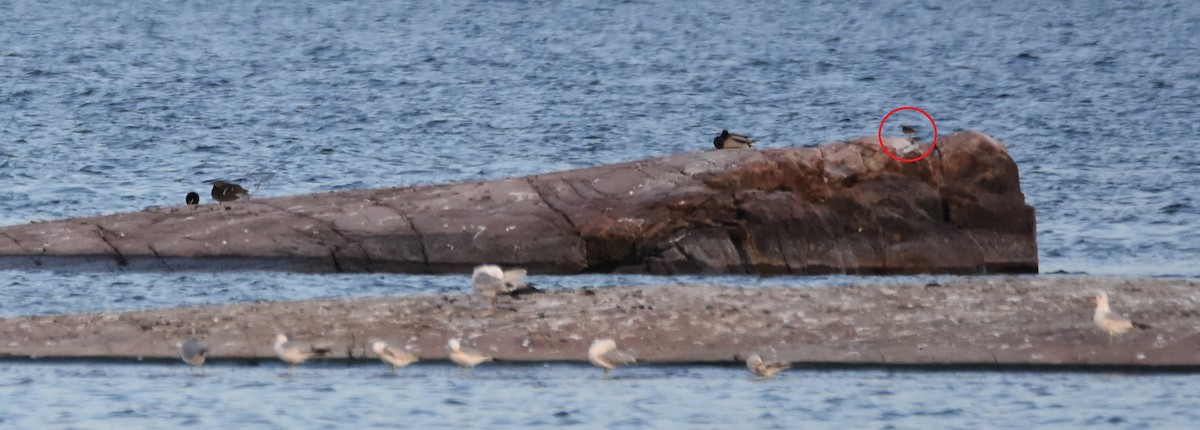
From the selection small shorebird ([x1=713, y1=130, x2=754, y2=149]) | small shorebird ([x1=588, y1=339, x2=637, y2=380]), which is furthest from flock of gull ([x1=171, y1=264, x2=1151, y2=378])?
small shorebird ([x1=713, y1=130, x2=754, y2=149])

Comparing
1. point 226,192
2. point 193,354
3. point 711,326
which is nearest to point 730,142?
point 226,192

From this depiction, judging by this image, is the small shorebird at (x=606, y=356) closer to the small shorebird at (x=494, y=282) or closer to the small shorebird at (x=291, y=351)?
the small shorebird at (x=494, y=282)

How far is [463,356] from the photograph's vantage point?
16.7 m

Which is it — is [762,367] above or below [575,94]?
below

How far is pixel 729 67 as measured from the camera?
54.1 metres

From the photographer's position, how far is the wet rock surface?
1702 cm

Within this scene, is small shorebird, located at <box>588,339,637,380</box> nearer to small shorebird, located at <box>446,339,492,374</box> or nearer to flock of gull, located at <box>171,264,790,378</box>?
flock of gull, located at <box>171,264,790,378</box>

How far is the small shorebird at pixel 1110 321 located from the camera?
1684cm

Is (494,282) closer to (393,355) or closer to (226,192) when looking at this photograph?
(393,355)

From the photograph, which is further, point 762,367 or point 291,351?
point 291,351

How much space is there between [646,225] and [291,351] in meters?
6.04

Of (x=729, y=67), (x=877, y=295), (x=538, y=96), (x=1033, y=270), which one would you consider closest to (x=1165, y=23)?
(x=729, y=67)

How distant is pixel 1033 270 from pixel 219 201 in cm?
865

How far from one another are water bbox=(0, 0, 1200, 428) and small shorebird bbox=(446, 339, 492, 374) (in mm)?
128
